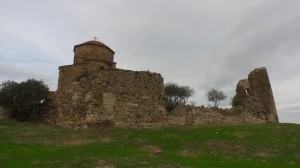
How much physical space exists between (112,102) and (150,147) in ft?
21.5

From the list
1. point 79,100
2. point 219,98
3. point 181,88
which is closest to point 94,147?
point 79,100

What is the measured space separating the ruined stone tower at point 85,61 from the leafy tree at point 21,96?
7.40 m

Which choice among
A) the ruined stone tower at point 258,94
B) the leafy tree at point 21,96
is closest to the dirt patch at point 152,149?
the leafy tree at point 21,96

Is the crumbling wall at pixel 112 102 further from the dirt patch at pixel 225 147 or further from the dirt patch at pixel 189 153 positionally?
the dirt patch at pixel 189 153

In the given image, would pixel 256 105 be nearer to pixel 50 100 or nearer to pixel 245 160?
pixel 245 160

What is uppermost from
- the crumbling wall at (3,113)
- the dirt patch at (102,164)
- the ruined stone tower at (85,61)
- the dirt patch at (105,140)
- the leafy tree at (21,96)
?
the ruined stone tower at (85,61)

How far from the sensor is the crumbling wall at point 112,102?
2298 cm

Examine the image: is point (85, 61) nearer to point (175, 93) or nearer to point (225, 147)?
point (175, 93)

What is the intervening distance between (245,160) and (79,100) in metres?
12.6

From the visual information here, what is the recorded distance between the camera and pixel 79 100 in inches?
928

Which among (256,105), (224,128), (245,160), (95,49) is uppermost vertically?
(95,49)

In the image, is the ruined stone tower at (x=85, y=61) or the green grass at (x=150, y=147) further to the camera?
the ruined stone tower at (x=85, y=61)

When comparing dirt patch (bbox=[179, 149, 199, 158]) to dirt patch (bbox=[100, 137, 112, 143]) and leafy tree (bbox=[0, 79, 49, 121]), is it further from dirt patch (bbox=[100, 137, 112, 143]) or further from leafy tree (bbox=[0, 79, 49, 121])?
leafy tree (bbox=[0, 79, 49, 121])

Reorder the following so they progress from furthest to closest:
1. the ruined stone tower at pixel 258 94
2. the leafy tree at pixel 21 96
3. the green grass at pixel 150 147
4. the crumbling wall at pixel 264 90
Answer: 1. the crumbling wall at pixel 264 90
2. the ruined stone tower at pixel 258 94
3. the leafy tree at pixel 21 96
4. the green grass at pixel 150 147
